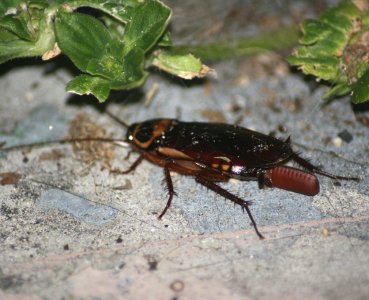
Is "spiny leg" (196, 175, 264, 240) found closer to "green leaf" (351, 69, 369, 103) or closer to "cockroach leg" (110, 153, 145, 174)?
"cockroach leg" (110, 153, 145, 174)

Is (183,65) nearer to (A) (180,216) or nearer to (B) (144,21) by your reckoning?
(B) (144,21)

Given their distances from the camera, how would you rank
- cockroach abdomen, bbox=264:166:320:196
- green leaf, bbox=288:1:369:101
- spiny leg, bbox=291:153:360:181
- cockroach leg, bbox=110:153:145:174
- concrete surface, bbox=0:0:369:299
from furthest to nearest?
cockroach leg, bbox=110:153:145:174
green leaf, bbox=288:1:369:101
spiny leg, bbox=291:153:360:181
cockroach abdomen, bbox=264:166:320:196
concrete surface, bbox=0:0:369:299

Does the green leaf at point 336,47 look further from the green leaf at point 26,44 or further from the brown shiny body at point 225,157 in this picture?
the green leaf at point 26,44

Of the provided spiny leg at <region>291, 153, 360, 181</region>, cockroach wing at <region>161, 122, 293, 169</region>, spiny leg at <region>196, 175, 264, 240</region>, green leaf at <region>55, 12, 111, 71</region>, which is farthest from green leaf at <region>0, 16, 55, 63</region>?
spiny leg at <region>291, 153, 360, 181</region>

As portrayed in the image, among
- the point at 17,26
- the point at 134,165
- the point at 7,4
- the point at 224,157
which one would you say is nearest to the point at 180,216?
the point at 224,157

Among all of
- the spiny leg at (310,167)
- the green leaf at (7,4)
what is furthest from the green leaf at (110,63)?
the spiny leg at (310,167)

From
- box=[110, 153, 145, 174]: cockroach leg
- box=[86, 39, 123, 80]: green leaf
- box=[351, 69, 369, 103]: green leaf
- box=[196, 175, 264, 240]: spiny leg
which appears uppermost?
box=[351, 69, 369, 103]: green leaf

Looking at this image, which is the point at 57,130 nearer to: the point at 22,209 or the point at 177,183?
the point at 22,209
